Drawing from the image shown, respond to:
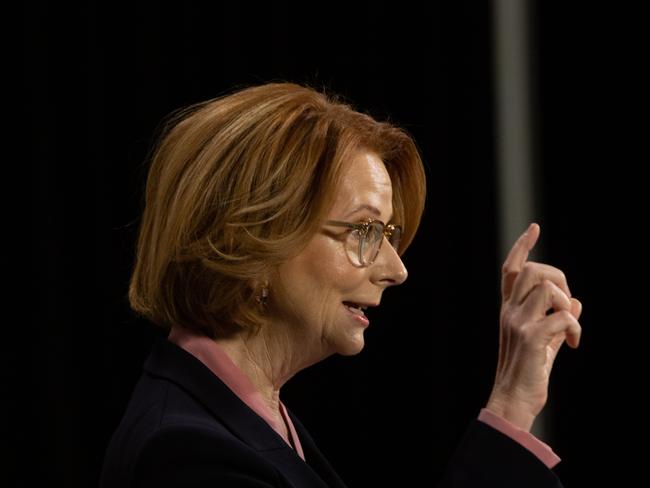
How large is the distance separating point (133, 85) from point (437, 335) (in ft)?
3.10

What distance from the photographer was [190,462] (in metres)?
1.16

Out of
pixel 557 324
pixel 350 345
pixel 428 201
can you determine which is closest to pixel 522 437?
pixel 557 324

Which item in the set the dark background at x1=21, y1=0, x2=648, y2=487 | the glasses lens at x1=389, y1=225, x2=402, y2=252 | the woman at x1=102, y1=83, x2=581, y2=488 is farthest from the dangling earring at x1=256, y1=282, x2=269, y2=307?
the dark background at x1=21, y1=0, x2=648, y2=487

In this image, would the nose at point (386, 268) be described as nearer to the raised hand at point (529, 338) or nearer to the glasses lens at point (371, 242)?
the glasses lens at point (371, 242)

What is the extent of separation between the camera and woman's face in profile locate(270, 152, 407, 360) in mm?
1372

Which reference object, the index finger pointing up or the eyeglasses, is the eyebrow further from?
the index finger pointing up

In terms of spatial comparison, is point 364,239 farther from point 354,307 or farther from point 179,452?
point 179,452

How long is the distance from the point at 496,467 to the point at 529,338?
0.16m

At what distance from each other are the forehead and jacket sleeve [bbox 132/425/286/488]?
14.2 inches

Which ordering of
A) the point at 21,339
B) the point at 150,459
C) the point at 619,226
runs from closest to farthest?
the point at 150,459
the point at 21,339
the point at 619,226

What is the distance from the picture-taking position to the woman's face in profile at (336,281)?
4.50 ft

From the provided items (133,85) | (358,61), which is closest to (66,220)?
(133,85)

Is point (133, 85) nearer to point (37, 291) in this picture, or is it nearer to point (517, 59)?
point (37, 291)

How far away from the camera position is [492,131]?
2.63 metres
